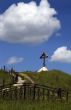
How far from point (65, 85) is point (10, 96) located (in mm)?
26504

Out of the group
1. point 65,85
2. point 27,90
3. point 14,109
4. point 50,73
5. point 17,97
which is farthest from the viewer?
point 50,73

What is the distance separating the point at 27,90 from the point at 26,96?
289cm

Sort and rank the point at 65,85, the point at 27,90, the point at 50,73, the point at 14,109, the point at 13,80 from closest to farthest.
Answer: the point at 14,109
the point at 27,90
the point at 13,80
the point at 65,85
the point at 50,73

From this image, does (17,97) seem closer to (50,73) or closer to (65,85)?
(65,85)

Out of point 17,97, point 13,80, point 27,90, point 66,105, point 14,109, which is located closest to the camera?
point 14,109

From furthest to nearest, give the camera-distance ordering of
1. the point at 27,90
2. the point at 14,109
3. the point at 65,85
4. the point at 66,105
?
the point at 65,85
the point at 27,90
the point at 66,105
the point at 14,109

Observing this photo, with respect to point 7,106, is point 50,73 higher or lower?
higher

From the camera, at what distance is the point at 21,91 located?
3778cm

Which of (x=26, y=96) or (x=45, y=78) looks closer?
(x=26, y=96)

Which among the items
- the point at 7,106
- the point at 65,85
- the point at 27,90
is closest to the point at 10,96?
the point at 27,90

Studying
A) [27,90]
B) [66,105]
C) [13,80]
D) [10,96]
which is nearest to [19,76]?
[13,80]

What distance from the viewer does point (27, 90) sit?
40375 millimetres

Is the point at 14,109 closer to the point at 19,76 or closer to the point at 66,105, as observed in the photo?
the point at 66,105

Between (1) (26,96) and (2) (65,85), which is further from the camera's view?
(2) (65,85)
